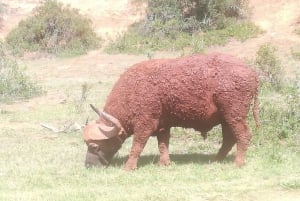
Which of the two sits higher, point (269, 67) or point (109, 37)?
point (269, 67)

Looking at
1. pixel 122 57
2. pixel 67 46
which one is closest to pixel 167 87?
pixel 122 57

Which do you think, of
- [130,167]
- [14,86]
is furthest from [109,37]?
[130,167]

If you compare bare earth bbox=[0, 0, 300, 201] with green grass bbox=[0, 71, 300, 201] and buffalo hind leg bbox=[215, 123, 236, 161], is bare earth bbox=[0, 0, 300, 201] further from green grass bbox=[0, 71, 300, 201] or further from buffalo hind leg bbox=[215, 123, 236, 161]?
buffalo hind leg bbox=[215, 123, 236, 161]

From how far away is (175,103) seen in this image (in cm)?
912

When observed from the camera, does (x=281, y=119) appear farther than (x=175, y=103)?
Yes

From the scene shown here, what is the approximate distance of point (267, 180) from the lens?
8266 mm

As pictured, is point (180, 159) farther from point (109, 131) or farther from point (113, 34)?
point (113, 34)

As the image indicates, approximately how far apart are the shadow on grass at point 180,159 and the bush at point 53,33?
555 inches

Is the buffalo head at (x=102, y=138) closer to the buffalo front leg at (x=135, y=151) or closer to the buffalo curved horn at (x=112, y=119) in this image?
the buffalo curved horn at (x=112, y=119)

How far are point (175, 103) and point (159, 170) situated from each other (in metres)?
1.00

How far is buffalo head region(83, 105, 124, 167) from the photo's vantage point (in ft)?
30.3

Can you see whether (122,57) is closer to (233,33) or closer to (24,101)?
(233,33)

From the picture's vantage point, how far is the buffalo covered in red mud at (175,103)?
8.98 m

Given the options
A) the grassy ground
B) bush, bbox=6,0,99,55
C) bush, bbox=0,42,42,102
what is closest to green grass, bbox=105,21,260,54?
bush, bbox=6,0,99,55
